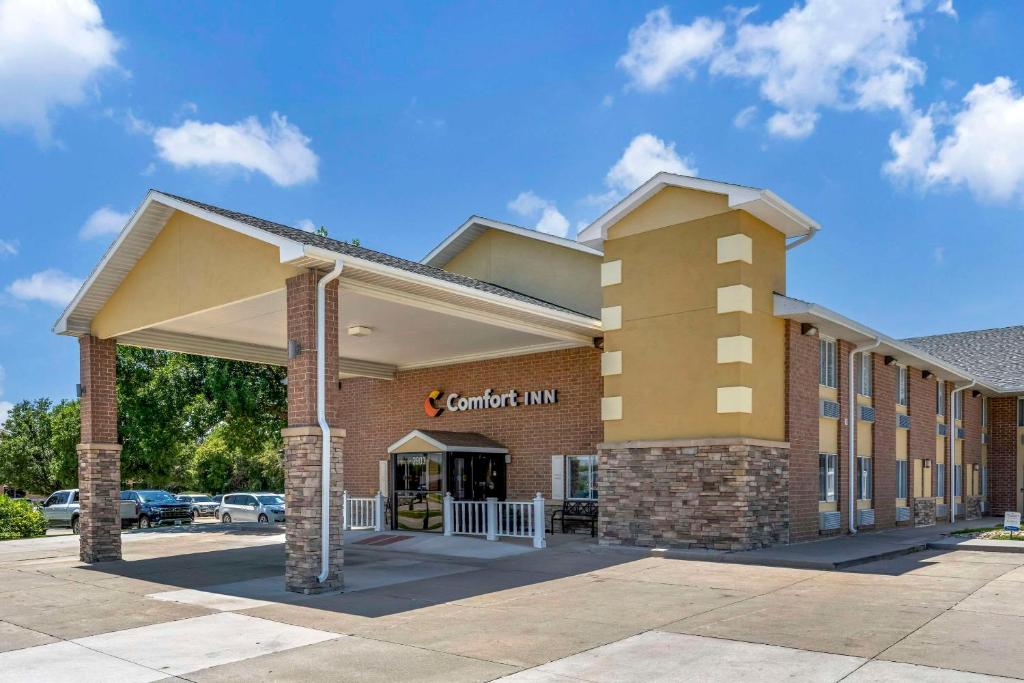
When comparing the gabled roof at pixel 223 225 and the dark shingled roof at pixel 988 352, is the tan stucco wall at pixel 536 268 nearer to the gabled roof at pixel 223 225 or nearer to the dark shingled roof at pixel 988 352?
the gabled roof at pixel 223 225

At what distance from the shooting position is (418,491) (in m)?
21.0

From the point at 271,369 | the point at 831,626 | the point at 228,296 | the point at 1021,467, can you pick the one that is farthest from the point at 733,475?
the point at 1021,467

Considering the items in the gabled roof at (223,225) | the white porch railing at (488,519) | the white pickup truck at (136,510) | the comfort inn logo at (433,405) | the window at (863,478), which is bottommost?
the white pickup truck at (136,510)

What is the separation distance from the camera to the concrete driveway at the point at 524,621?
8.04 m

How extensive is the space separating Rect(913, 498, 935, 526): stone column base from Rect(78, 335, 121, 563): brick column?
20.8 metres

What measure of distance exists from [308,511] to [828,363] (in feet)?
42.7

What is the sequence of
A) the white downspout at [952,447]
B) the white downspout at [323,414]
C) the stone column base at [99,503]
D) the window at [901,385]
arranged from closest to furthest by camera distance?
the white downspout at [323,414]
the stone column base at [99,503]
the window at [901,385]
the white downspout at [952,447]

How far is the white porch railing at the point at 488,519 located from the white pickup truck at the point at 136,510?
1420 centimetres

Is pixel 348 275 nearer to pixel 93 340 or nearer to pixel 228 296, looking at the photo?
pixel 228 296

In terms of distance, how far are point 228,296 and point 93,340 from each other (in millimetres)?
5151

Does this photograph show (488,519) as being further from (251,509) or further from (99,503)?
(251,509)

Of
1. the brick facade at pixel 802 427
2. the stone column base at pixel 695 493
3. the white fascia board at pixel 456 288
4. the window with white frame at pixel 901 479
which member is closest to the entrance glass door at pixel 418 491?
the stone column base at pixel 695 493

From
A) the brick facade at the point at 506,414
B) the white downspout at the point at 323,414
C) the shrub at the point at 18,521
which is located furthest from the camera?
the shrub at the point at 18,521

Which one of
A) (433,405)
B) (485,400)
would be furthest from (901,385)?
(433,405)
